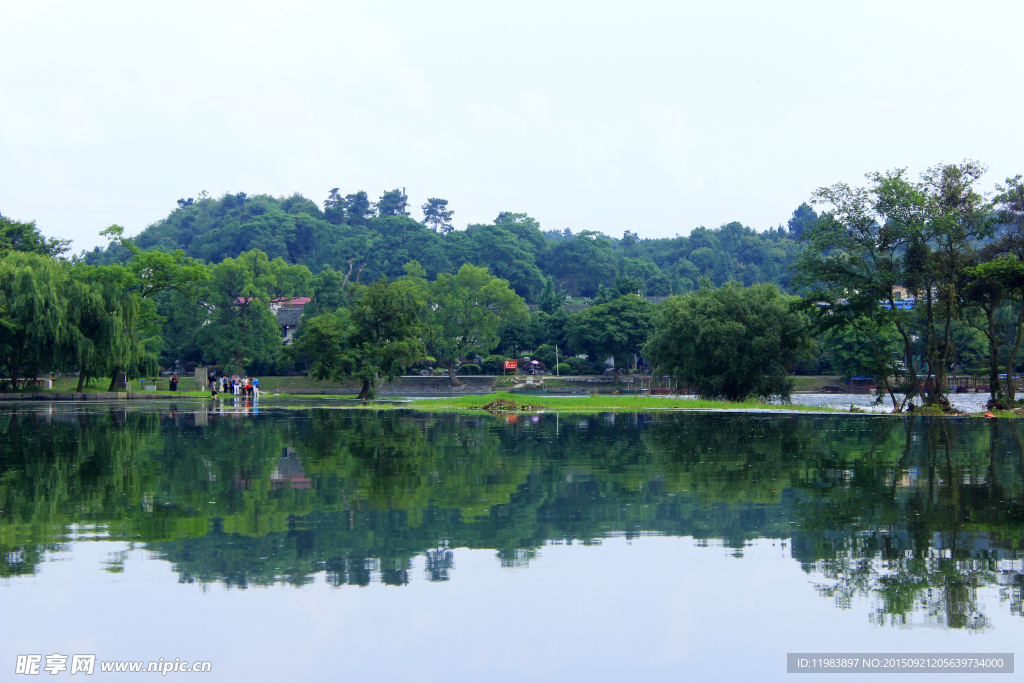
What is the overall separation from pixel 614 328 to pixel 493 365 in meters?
12.8

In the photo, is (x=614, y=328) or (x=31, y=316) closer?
(x=31, y=316)

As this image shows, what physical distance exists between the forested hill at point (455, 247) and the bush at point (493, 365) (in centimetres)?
3853

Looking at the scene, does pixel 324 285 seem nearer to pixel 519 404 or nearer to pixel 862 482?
pixel 519 404

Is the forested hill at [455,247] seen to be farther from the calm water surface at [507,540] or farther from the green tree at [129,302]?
the calm water surface at [507,540]

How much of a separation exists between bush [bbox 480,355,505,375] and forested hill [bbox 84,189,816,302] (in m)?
38.5

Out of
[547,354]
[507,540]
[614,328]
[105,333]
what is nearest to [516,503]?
[507,540]

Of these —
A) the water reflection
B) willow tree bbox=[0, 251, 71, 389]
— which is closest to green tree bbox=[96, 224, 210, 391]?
willow tree bbox=[0, 251, 71, 389]

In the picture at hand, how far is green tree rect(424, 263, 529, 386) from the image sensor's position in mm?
82000

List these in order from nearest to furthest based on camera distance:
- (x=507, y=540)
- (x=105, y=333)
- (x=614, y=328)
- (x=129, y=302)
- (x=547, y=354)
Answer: (x=507, y=540), (x=105, y=333), (x=129, y=302), (x=614, y=328), (x=547, y=354)

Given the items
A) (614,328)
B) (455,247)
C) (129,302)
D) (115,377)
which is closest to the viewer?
(129,302)

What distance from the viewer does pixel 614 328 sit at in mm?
75250

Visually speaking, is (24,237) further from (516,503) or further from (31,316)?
(516,503)

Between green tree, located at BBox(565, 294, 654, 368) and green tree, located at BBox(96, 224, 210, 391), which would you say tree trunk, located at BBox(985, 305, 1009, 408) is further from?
green tree, located at BBox(96, 224, 210, 391)

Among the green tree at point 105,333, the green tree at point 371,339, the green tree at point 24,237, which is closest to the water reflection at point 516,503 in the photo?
the green tree at point 105,333
